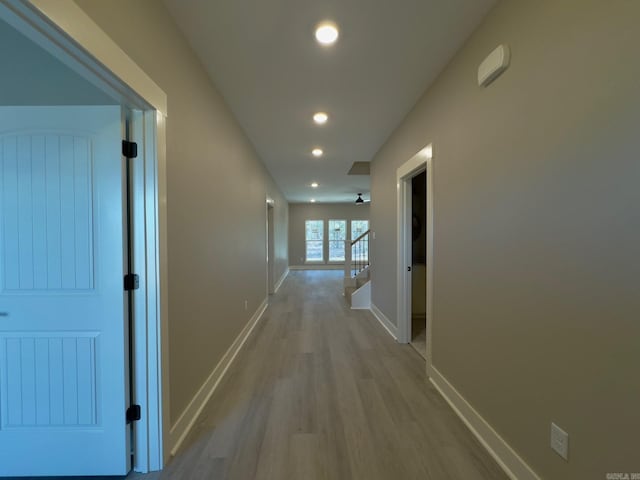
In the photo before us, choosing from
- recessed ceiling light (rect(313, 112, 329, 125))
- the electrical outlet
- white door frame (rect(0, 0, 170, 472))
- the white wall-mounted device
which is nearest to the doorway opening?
recessed ceiling light (rect(313, 112, 329, 125))

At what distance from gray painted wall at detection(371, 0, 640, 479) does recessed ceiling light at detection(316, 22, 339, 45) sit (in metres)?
0.91

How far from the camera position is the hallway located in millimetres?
1598

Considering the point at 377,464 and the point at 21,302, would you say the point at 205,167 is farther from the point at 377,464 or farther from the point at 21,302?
the point at 377,464

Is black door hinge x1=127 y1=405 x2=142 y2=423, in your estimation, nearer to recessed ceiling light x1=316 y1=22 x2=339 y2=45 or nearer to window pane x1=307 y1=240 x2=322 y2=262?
recessed ceiling light x1=316 y1=22 x2=339 y2=45

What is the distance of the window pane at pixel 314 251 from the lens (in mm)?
11312

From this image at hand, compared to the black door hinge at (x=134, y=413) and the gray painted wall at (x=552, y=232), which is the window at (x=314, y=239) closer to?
the gray painted wall at (x=552, y=232)

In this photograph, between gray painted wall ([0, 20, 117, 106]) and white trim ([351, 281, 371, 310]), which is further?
white trim ([351, 281, 371, 310])

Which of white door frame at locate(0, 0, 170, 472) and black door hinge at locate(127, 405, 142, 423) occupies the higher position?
white door frame at locate(0, 0, 170, 472)

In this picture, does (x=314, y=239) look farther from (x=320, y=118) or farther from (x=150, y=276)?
(x=150, y=276)

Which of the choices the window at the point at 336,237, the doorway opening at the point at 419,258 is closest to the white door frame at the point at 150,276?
the doorway opening at the point at 419,258

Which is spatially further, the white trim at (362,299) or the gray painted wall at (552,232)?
the white trim at (362,299)

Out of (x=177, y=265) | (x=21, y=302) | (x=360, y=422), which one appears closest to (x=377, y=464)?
(x=360, y=422)

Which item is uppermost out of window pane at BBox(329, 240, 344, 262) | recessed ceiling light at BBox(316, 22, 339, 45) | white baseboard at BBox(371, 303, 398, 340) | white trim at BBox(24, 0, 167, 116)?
recessed ceiling light at BBox(316, 22, 339, 45)

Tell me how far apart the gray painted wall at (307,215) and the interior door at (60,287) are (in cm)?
962
